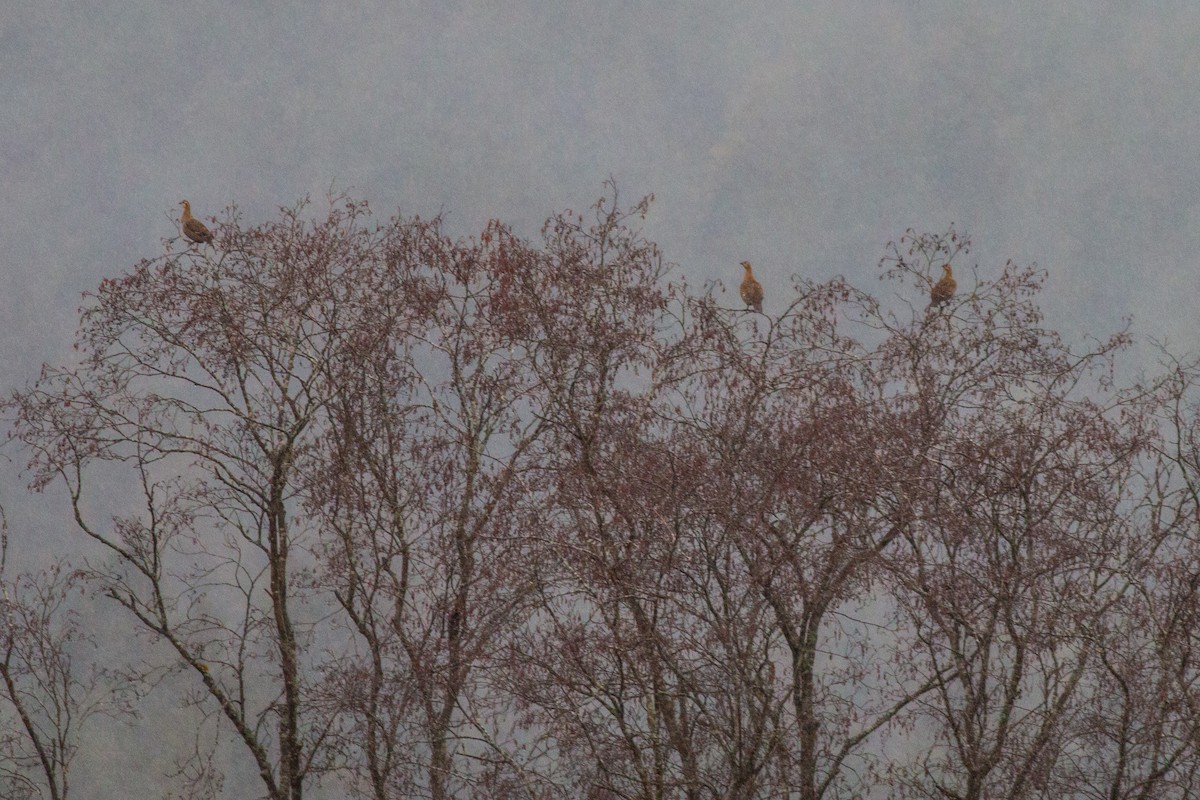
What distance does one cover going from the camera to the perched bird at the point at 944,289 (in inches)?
368

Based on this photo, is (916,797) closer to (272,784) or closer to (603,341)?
(603,341)

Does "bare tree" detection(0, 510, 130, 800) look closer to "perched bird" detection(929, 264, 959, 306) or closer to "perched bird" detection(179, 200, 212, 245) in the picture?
"perched bird" detection(179, 200, 212, 245)

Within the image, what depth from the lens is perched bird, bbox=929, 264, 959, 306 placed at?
9.34 meters

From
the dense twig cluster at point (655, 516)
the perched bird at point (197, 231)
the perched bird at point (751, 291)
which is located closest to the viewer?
the dense twig cluster at point (655, 516)

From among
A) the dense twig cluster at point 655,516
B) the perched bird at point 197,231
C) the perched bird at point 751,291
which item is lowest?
the dense twig cluster at point 655,516

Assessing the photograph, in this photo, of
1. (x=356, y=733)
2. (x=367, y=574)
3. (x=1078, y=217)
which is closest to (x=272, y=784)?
(x=356, y=733)

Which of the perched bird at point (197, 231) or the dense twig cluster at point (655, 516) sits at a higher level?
the perched bird at point (197, 231)

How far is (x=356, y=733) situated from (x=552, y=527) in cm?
253

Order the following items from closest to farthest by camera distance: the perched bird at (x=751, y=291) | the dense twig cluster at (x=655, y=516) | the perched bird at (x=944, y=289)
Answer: the dense twig cluster at (x=655, y=516)
the perched bird at (x=944, y=289)
the perched bird at (x=751, y=291)

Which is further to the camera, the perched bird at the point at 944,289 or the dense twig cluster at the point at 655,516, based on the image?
the perched bird at the point at 944,289

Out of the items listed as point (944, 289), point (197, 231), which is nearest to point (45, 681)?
point (197, 231)

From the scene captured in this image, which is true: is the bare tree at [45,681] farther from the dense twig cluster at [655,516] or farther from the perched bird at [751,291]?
the perched bird at [751,291]

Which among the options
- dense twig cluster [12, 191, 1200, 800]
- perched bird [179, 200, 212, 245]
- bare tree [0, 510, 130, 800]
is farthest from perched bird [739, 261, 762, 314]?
bare tree [0, 510, 130, 800]

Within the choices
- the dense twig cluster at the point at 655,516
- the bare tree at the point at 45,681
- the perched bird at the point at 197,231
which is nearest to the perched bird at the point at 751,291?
the dense twig cluster at the point at 655,516
